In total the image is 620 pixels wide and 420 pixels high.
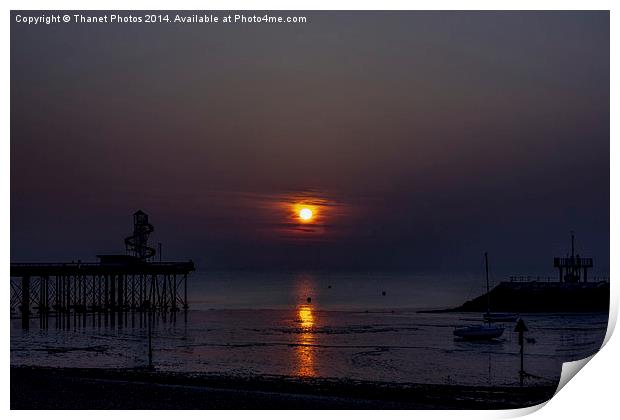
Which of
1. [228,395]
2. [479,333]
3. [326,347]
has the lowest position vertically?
[326,347]

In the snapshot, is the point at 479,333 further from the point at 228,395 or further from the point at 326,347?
the point at 228,395

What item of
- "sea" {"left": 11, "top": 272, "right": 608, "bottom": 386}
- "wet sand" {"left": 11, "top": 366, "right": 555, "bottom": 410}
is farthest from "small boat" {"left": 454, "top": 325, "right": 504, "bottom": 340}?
"wet sand" {"left": 11, "top": 366, "right": 555, "bottom": 410}

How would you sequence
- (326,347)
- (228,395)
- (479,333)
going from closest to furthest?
(228,395) → (326,347) → (479,333)

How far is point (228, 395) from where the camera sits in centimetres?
1510

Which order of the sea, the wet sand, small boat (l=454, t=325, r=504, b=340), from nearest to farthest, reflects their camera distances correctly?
the wet sand → the sea → small boat (l=454, t=325, r=504, b=340)

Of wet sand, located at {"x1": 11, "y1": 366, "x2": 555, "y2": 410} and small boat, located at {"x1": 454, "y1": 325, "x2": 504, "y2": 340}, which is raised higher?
wet sand, located at {"x1": 11, "y1": 366, "x2": 555, "y2": 410}

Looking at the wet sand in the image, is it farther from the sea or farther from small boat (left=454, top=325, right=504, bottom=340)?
small boat (left=454, top=325, right=504, bottom=340)

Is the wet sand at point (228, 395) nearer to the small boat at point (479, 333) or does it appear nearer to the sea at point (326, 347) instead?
the sea at point (326, 347)

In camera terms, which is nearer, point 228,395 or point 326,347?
point 228,395

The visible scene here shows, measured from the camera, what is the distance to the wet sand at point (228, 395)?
1409 cm

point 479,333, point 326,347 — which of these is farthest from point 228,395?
point 479,333

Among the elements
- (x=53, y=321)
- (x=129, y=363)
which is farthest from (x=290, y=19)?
(x=53, y=321)

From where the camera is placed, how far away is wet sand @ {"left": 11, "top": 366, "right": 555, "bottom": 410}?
1409cm
